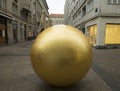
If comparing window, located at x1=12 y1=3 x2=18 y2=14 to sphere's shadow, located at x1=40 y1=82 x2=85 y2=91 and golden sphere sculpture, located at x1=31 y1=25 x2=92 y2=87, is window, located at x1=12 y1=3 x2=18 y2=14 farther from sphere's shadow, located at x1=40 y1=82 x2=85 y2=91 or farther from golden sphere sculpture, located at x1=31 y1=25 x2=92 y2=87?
golden sphere sculpture, located at x1=31 y1=25 x2=92 y2=87

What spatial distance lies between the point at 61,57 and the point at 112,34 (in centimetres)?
1504

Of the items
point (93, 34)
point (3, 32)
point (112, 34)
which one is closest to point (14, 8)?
point (3, 32)

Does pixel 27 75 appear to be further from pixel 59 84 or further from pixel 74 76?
pixel 74 76

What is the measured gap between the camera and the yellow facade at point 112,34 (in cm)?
1709

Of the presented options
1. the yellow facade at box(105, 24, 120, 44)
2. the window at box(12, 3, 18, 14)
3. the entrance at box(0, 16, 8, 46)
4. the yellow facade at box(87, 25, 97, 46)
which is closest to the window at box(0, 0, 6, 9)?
the entrance at box(0, 16, 8, 46)

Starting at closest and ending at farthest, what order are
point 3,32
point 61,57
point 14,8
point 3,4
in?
point 61,57
point 3,32
point 3,4
point 14,8

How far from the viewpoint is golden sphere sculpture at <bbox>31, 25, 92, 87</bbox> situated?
3.74 metres

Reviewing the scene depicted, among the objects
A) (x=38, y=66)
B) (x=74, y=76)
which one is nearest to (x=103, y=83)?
(x=74, y=76)

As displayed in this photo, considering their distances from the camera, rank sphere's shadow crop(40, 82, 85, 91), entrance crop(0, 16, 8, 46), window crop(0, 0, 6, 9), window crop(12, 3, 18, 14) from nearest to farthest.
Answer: sphere's shadow crop(40, 82, 85, 91) → entrance crop(0, 16, 8, 46) → window crop(0, 0, 6, 9) → window crop(12, 3, 18, 14)

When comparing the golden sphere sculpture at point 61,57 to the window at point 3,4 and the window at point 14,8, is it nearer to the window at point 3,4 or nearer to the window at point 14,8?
the window at point 3,4

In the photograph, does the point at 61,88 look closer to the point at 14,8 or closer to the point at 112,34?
the point at 112,34

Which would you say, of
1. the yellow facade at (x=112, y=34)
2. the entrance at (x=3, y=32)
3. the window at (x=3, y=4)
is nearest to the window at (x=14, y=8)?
the window at (x=3, y=4)

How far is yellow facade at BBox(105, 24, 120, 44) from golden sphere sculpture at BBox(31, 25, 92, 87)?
13909 mm

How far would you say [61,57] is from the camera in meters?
3.72
